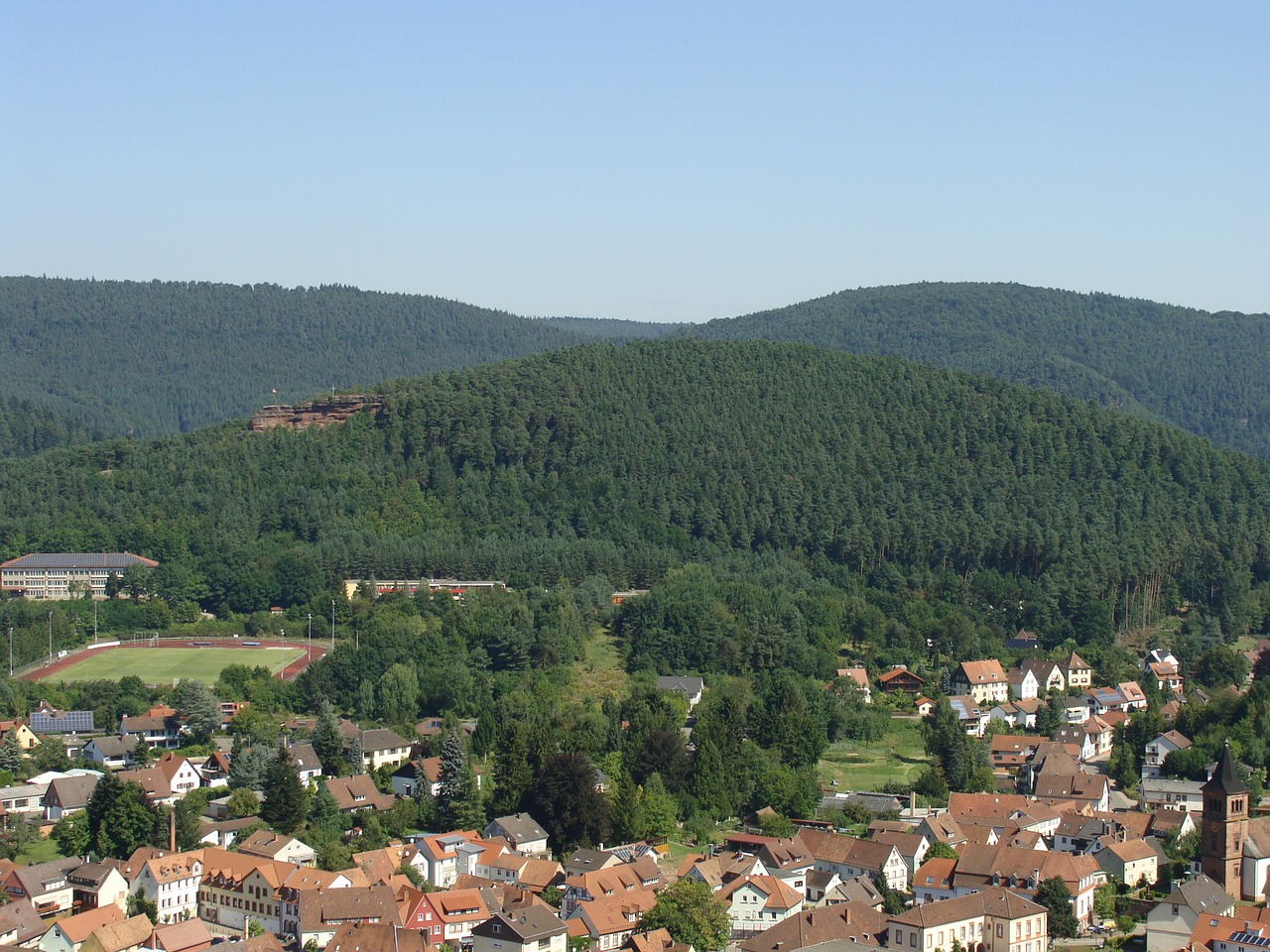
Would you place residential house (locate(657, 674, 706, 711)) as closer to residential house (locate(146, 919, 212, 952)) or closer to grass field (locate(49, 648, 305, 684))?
grass field (locate(49, 648, 305, 684))

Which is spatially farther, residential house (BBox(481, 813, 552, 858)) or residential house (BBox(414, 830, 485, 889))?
residential house (BBox(481, 813, 552, 858))

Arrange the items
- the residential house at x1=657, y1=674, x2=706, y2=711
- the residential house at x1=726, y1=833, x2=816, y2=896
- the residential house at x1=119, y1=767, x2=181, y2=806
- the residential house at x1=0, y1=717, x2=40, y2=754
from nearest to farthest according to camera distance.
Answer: the residential house at x1=726, y1=833, x2=816, y2=896 → the residential house at x1=119, y1=767, x2=181, y2=806 → the residential house at x1=0, y1=717, x2=40, y2=754 → the residential house at x1=657, y1=674, x2=706, y2=711

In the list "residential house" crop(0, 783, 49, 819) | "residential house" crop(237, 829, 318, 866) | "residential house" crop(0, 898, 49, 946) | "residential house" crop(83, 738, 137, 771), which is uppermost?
"residential house" crop(83, 738, 137, 771)

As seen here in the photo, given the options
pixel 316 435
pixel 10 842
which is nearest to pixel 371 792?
pixel 10 842

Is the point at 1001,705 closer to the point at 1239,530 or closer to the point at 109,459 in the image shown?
the point at 1239,530

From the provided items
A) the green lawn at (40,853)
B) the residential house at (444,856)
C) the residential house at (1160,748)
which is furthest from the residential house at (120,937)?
the residential house at (1160,748)

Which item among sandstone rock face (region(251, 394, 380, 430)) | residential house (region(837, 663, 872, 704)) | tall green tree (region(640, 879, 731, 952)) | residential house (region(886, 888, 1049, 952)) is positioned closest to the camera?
tall green tree (region(640, 879, 731, 952))

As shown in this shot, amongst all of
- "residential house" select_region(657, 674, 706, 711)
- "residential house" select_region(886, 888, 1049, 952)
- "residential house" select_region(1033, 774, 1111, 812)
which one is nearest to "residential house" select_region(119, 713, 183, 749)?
"residential house" select_region(657, 674, 706, 711)
